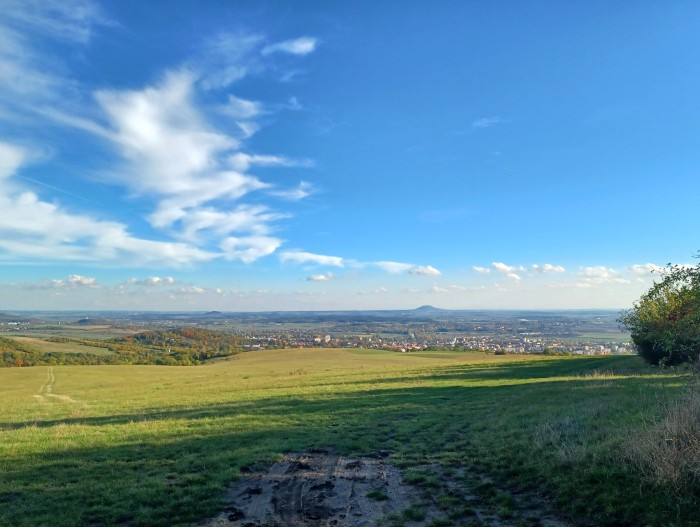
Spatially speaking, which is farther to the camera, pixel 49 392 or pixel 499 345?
pixel 499 345

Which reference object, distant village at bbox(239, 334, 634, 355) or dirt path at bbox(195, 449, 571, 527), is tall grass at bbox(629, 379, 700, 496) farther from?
distant village at bbox(239, 334, 634, 355)

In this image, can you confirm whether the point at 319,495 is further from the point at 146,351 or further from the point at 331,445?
the point at 146,351

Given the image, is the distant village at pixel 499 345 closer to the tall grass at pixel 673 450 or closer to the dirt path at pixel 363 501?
the tall grass at pixel 673 450

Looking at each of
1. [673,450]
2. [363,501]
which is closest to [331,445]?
[363,501]

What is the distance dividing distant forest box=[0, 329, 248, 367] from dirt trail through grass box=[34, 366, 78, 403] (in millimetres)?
26163

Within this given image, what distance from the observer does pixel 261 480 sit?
9.90 meters

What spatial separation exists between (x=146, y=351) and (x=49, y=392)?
2954 inches

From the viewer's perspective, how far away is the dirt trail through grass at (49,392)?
3236 cm

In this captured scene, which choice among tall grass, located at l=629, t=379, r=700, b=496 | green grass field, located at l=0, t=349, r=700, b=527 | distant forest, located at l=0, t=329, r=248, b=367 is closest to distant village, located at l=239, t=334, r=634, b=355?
distant forest, located at l=0, t=329, r=248, b=367

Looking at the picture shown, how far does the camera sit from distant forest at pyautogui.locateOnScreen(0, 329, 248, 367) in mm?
83688

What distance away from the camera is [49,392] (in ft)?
128

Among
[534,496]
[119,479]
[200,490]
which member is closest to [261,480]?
[200,490]

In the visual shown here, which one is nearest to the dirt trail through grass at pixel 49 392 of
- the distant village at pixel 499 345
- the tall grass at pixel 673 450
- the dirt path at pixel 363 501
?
the dirt path at pixel 363 501

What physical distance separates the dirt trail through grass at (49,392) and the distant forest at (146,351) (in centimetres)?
2616
